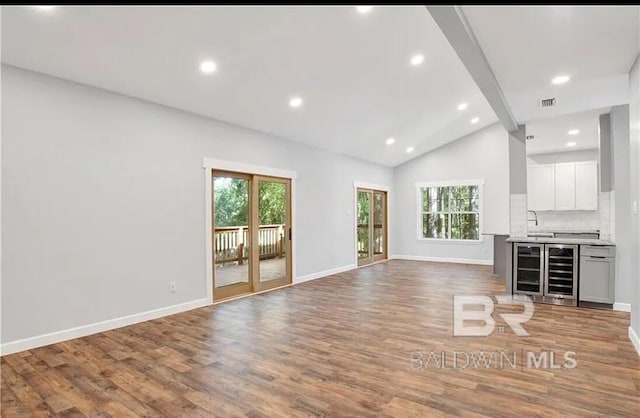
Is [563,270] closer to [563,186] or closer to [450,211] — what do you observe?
[563,186]

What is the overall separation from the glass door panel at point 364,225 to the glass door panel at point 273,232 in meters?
2.71

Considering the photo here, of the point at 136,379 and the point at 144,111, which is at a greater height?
the point at 144,111

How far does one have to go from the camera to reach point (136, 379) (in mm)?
2773

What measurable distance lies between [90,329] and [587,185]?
30.6 feet

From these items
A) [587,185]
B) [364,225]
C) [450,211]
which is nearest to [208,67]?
[364,225]

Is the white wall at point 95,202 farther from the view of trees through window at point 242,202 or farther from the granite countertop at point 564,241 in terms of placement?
the granite countertop at point 564,241

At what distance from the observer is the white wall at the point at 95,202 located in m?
3.41

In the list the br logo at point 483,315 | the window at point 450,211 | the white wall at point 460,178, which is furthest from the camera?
the window at point 450,211

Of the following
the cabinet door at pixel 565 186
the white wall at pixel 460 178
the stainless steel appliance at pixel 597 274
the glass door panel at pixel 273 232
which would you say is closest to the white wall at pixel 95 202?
the glass door panel at pixel 273 232

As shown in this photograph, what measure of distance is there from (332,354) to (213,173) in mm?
3273

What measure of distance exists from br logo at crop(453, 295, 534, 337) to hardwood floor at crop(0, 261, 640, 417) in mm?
123

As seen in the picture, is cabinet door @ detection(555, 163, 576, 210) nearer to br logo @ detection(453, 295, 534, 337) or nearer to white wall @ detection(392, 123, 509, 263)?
white wall @ detection(392, 123, 509, 263)

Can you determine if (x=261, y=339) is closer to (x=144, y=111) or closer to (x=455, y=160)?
(x=144, y=111)

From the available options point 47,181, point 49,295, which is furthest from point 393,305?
point 47,181
